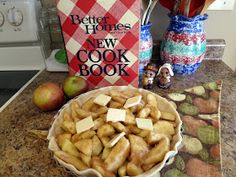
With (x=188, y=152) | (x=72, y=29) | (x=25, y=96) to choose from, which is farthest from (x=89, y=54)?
(x=188, y=152)

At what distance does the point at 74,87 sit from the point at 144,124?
251mm

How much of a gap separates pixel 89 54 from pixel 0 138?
320mm

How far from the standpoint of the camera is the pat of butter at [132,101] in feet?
1.72

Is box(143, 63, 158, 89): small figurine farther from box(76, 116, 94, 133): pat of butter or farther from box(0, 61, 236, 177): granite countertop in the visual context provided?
box(76, 116, 94, 133): pat of butter

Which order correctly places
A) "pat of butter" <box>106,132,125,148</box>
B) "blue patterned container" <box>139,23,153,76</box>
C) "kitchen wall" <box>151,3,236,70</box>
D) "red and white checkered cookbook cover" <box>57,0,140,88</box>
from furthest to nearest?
"kitchen wall" <box>151,3,236,70</box>, "blue patterned container" <box>139,23,153,76</box>, "red and white checkered cookbook cover" <box>57,0,140,88</box>, "pat of butter" <box>106,132,125,148</box>

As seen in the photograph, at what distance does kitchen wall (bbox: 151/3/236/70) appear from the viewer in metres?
0.83

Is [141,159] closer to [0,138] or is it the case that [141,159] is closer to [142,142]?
[142,142]

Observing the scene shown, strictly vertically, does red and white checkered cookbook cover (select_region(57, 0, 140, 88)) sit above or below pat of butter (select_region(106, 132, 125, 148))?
above

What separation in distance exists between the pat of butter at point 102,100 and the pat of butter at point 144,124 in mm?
90

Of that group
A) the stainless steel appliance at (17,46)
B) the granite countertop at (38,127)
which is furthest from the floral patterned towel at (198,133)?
the stainless steel appliance at (17,46)

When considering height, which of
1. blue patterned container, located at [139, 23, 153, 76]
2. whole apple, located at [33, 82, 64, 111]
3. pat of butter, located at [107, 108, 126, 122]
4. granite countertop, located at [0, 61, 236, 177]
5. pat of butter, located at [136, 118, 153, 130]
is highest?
blue patterned container, located at [139, 23, 153, 76]

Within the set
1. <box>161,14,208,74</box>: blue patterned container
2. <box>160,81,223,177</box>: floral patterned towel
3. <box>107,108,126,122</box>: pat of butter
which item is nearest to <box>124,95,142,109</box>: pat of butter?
<box>107,108,126,122</box>: pat of butter

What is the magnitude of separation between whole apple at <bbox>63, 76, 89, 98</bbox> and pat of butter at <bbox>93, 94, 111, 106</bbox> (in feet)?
0.36

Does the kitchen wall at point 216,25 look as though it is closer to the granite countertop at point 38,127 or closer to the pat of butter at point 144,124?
the granite countertop at point 38,127
